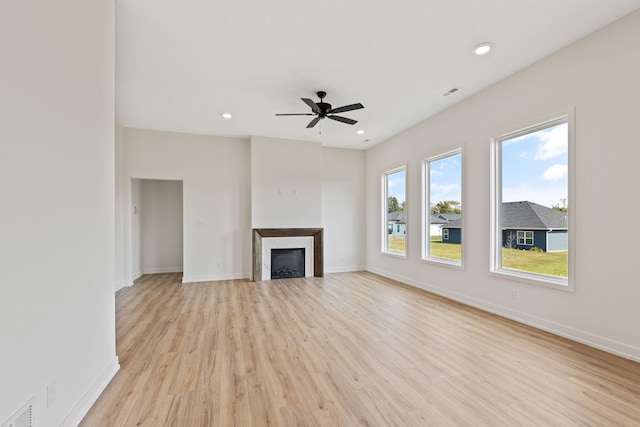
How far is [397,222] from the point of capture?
629cm

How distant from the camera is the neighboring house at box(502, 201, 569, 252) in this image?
10.5 ft

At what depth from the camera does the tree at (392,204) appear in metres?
6.37

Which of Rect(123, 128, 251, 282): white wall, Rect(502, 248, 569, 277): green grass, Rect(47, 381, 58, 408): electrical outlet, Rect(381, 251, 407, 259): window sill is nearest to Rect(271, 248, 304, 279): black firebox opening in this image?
Rect(123, 128, 251, 282): white wall

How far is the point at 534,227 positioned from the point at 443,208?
5.21ft

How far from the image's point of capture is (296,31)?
2.75 metres

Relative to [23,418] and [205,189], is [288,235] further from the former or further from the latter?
[23,418]

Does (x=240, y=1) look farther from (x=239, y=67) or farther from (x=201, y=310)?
(x=201, y=310)

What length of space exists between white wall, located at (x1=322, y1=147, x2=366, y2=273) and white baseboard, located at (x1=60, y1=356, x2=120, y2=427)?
5006 mm

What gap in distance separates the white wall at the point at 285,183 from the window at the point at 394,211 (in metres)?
1.58

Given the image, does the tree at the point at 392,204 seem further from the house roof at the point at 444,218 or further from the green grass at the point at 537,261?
the green grass at the point at 537,261

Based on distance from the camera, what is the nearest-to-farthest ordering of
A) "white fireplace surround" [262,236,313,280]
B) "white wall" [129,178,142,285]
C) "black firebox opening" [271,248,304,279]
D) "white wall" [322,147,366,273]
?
"white wall" [129,178,142,285] → "white fireplace surround" [262,236,313,280] → "black firebox opening" [271,248,304,279] → "white wall" [322,147,366,273]

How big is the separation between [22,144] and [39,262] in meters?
0.56

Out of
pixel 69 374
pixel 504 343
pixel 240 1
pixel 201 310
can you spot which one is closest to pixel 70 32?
pixel 240 1

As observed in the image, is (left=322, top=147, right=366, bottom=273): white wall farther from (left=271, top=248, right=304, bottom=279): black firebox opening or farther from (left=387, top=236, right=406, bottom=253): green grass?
(left=387, top=236, right=406, bottom=253): green grass
